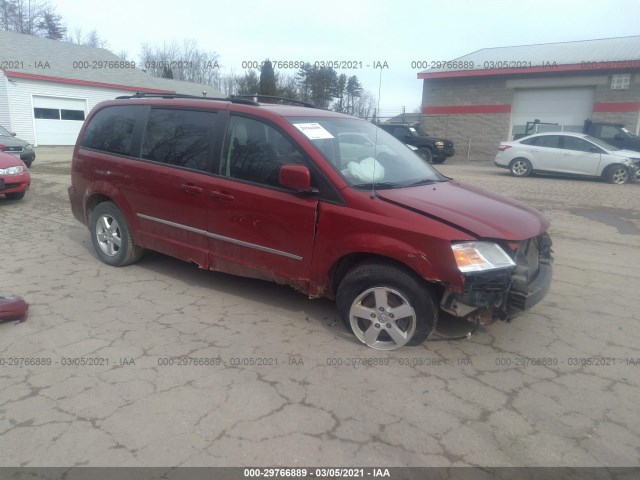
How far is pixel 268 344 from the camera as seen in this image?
3.67 m

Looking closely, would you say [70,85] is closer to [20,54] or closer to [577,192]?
[20,54]

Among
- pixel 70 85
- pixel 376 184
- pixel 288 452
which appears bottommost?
pixel 288 452

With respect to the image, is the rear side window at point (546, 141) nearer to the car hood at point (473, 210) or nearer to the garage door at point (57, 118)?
the car hood at point (473, 210)

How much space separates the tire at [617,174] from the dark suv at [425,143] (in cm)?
646

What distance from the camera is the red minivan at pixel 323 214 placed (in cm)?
329

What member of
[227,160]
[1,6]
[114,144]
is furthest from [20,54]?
[1,6]

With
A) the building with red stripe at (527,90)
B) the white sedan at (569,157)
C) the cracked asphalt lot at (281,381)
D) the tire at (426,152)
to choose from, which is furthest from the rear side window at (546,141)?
the cracked asphalt lot at (281,381)

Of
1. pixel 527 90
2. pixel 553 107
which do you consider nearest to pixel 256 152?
pixel 553 107

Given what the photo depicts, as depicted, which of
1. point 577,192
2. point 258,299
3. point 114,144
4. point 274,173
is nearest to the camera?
point 274,173

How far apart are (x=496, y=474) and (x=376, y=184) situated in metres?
2.20

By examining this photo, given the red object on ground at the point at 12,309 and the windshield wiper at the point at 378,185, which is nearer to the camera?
the windshield wiper at the point at 378,185

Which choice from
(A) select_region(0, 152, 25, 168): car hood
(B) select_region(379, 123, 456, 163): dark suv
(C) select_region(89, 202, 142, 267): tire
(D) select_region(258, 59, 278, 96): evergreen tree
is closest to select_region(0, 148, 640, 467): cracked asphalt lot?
(C) select_region(89, 202, 142, 267): tire

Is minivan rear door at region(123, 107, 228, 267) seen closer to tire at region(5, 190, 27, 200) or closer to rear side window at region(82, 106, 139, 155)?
rear side window at region(82, 106, 139, 155)

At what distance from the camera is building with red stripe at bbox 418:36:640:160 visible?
66.5 feet
